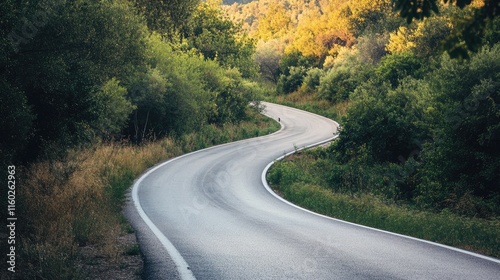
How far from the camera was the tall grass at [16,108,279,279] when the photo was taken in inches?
254

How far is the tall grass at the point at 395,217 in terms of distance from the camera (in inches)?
352

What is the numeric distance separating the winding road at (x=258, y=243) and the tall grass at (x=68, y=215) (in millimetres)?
636

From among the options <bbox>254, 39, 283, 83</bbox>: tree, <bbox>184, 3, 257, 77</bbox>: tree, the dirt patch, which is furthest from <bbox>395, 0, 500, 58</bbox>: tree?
<bbox>254, 39, 283, 83</bbox>: tree

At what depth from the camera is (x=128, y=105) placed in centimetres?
2312

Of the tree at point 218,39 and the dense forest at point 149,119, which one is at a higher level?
the tree at point 218,39

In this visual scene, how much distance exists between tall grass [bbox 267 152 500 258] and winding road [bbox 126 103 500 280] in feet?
2.23

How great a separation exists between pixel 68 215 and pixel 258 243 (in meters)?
3.88

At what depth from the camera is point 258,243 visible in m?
8.50

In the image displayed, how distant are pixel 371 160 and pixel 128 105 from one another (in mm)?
12704

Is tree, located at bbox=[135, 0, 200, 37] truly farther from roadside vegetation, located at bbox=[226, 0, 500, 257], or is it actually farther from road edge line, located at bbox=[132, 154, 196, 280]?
road edge line, located at bbox=[132, 154, 196, 280]

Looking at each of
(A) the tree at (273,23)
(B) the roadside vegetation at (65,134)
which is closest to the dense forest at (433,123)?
(B) the roadside vegetation at (65,134)

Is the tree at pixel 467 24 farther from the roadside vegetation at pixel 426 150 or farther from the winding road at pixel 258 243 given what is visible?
the winding road at pixel 258 243

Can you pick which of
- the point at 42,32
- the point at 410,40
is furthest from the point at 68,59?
the point at 410,40

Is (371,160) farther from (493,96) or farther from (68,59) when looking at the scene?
(68,59)
